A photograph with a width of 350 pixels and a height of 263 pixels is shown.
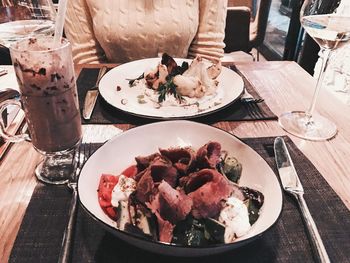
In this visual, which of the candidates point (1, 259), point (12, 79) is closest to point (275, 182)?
point (1, 259)

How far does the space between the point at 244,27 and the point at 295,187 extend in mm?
2643

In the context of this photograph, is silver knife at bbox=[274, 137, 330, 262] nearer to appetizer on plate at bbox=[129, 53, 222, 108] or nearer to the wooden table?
the wooden table

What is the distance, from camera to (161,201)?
0.54m

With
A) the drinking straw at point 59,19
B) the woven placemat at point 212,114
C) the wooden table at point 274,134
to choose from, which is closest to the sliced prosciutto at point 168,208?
the wooden table at point 274,134

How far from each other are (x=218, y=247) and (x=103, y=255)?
8.6 inches

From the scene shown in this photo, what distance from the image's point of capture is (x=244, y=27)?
3092mm

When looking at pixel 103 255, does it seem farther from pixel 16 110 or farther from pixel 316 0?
pixel 316 0

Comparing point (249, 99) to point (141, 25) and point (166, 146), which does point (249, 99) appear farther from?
point (141, 25)

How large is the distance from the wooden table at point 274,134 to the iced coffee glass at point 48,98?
0.07 metres

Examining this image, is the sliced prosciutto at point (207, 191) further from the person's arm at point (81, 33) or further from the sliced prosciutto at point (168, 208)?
the person's arm at point (81, 33)

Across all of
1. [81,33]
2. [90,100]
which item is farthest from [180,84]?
[81,33]

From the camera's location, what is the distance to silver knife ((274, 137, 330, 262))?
1.93ft

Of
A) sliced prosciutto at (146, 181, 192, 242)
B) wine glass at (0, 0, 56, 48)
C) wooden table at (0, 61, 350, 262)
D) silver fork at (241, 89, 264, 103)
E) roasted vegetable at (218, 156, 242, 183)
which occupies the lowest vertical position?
wooden table at (0, 61, 350, 262)

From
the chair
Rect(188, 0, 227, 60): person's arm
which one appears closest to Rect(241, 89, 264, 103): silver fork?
Rect(188, 0, 227, 60): person's arm
